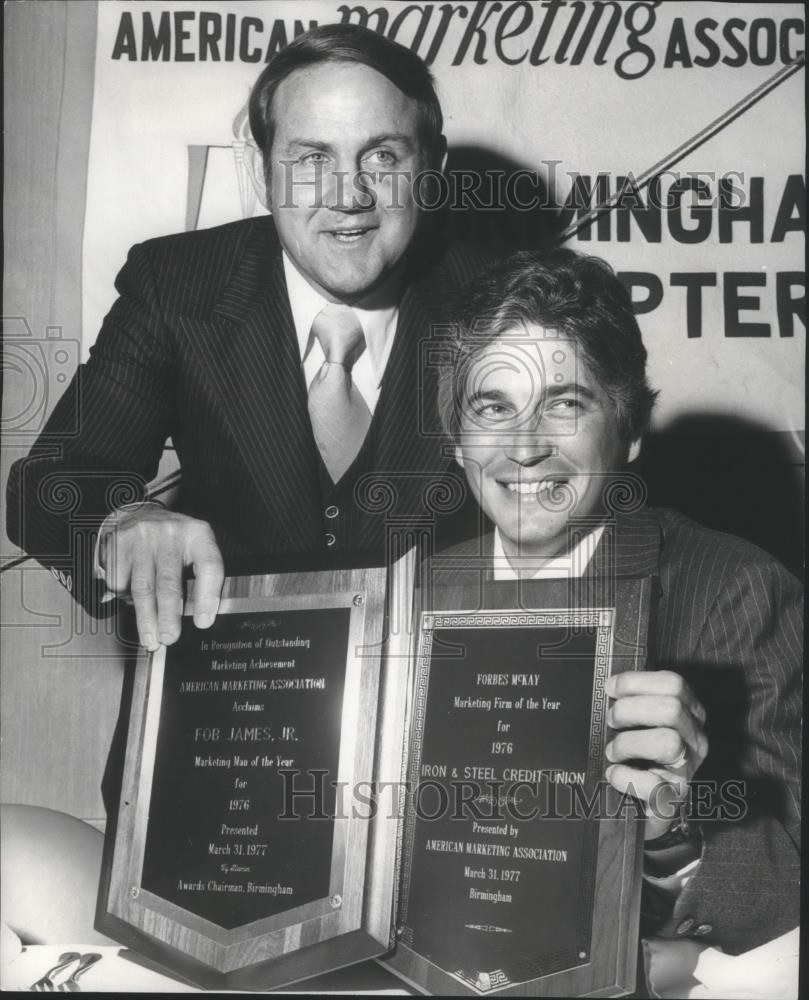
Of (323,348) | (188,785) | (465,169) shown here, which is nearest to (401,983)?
(188,785)

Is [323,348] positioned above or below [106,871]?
above

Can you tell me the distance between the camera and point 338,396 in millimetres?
1860

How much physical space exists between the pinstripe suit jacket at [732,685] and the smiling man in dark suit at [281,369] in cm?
26

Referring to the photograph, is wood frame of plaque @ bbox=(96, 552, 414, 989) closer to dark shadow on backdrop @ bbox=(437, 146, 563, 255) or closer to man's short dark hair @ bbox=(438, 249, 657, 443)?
man's short dark hair @ bbox=(438, 249, 657, 443)

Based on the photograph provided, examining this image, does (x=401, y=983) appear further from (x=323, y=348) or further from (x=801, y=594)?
(x=323, y=348)

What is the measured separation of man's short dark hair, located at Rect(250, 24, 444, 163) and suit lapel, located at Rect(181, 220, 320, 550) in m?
0.20

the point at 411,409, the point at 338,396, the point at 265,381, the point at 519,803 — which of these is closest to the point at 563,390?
the point at 411,409

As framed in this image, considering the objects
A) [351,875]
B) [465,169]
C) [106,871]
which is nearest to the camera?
[351,875]

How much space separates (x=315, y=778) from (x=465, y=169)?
3.44 feet

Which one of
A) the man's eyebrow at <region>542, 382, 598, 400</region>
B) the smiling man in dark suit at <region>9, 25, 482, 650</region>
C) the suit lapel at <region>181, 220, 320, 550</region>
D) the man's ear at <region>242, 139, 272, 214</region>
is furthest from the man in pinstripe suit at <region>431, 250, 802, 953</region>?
the man's ear at <region>242, 139, 272, 214</region>

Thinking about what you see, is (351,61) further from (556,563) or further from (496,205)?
(556,563)

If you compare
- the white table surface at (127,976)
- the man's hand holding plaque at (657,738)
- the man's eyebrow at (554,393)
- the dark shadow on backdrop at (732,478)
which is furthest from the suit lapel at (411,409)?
the white table surface at (127,976)

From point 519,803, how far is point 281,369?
2.62 feet

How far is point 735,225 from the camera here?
6.34ft
